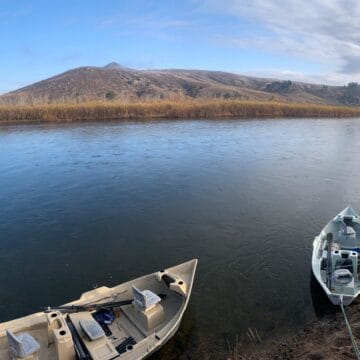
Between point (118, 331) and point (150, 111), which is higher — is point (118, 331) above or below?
below

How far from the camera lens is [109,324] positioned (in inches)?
321

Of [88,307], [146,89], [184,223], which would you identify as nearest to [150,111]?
[184,223]

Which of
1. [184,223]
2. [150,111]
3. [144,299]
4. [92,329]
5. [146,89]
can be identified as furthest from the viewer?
[146,89]

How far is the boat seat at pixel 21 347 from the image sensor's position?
6.45 m

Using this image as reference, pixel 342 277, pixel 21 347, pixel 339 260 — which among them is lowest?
pixel 342 277

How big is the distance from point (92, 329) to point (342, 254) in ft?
24.6

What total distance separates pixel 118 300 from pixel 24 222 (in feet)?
26.8

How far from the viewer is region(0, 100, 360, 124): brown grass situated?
47.9 m

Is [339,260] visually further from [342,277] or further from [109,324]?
[109,324]

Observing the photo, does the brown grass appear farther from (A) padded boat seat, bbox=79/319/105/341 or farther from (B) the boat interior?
(A) padded boat seat, bbox=79/319/105/341

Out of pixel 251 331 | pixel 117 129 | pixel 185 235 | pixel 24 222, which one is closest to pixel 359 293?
pixel 251 331

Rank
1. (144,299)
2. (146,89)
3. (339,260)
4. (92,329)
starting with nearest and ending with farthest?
(92,329) → (144,299) → (339,260) → (146,89)

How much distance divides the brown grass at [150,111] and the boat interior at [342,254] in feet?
132

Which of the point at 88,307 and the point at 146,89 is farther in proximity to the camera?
the point at 146,89
